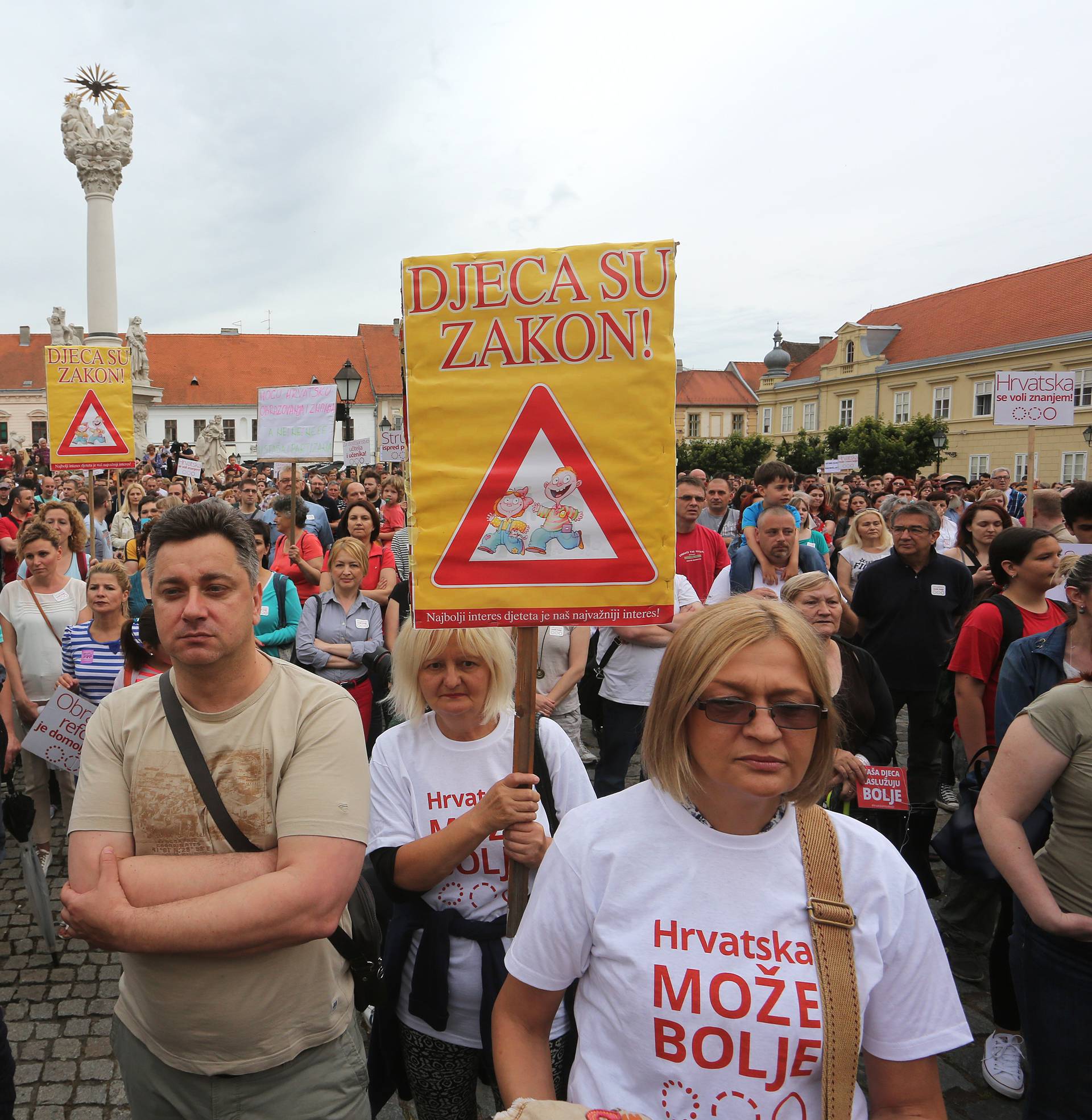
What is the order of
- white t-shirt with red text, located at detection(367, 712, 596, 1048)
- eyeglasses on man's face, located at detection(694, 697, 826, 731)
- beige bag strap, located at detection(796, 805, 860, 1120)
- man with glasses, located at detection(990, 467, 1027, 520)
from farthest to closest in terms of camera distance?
1. man with glasses, located at detection(990, 467, 1027, 520)
2. white t-shirt with red text, located at detection(367, 712, 596, 1048)
3. eyeglasses on man's face, located at detection(694, 697, 826, 731)
4. beige bag strap, located at detection(796, 805, 860, 1120)

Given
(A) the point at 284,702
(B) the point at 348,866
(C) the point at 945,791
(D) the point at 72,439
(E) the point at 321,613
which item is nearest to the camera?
(B) the point at 348,866

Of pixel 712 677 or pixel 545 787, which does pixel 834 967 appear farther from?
pixel 545 787

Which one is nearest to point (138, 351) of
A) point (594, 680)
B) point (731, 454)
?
point (731, 454)

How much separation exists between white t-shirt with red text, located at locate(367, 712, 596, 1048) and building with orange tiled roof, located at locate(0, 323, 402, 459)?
60167mm

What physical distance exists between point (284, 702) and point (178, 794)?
0.29m

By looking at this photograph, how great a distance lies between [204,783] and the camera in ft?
6.15

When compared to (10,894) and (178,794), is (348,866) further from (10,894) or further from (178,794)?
(10,894)

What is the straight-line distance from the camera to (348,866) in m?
1.87

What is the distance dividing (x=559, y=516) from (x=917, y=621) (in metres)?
3.81

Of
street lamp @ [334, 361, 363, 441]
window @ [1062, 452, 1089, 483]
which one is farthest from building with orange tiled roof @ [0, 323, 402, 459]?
street lamp @ [334, 361, 363, 441]

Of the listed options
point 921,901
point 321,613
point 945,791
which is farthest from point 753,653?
point 945,791

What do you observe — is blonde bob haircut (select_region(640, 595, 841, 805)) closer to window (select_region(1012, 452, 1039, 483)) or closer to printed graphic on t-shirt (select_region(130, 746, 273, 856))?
printed graphic on t-shirt (select_region(130, 746, 273, 856))

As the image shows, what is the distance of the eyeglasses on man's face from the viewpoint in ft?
5.11

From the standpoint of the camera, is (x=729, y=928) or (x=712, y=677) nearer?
(x=729, y=928)
